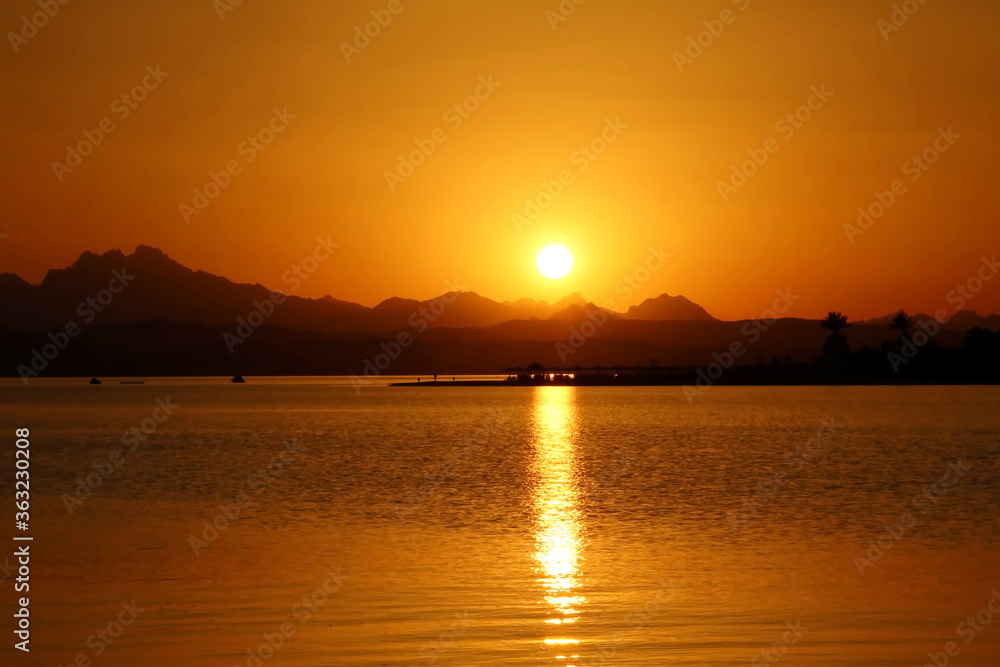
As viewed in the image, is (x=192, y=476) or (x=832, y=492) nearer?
(x=832, y=492)

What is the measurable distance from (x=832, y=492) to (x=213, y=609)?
29.3 metres

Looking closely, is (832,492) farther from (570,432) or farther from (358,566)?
(570,432)

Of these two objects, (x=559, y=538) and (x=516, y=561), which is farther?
(x=559, y=538)

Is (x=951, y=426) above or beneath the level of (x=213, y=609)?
above

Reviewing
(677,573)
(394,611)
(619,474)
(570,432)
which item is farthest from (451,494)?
(570,432)

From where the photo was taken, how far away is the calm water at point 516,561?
674 inches

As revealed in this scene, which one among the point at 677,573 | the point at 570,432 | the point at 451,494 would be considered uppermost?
the point at 570,432

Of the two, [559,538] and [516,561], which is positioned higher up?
[559,538]

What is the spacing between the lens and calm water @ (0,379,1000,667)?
17.1 m

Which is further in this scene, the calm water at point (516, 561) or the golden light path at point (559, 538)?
the golden light path at point (559, 538)

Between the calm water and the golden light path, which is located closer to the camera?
the calm water

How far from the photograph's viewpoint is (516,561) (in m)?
25.1

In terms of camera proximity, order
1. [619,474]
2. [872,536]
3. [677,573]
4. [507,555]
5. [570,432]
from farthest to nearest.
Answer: [570,432] < [619,474] < [872,536] < [507,555] < [677,573]

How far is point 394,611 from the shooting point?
64.6 feet
